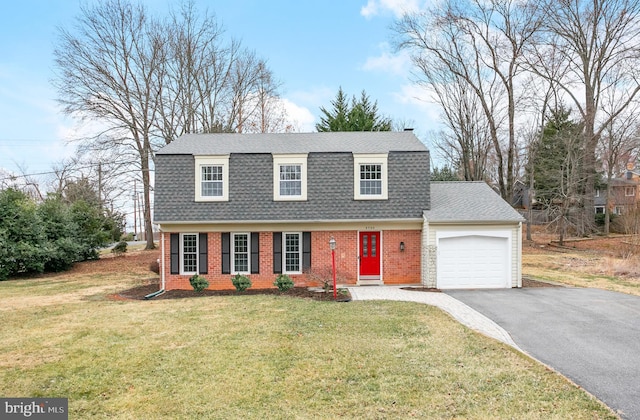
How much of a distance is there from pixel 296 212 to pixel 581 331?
9.52m

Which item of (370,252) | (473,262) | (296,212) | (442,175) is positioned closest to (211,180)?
(296,212)

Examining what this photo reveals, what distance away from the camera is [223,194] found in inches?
599

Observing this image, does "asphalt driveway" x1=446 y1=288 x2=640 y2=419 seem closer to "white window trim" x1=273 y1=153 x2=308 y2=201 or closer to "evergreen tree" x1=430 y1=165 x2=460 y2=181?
"white window trim" x1=273 y1=153 x2=308 y2=201

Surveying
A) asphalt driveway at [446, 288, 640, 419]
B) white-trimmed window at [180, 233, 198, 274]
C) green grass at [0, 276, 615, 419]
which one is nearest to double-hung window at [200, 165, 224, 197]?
white-trimmed window at [180, 233, 198, 274]

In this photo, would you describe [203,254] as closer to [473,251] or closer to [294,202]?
[294,202]

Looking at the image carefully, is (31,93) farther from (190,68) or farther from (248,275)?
(248,275)

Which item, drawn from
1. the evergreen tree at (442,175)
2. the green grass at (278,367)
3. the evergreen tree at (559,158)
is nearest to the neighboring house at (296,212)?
the green grass at (278,367)

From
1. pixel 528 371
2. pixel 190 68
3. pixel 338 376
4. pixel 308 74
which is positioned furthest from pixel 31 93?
pixel 528 371

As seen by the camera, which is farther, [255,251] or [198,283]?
[255,251]

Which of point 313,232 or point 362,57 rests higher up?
point 362,57

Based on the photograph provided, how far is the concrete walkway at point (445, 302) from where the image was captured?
8555mm

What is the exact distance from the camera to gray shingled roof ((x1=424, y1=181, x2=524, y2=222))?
46.3ft

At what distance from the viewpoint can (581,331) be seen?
330 inches

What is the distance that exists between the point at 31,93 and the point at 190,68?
9632 mm
